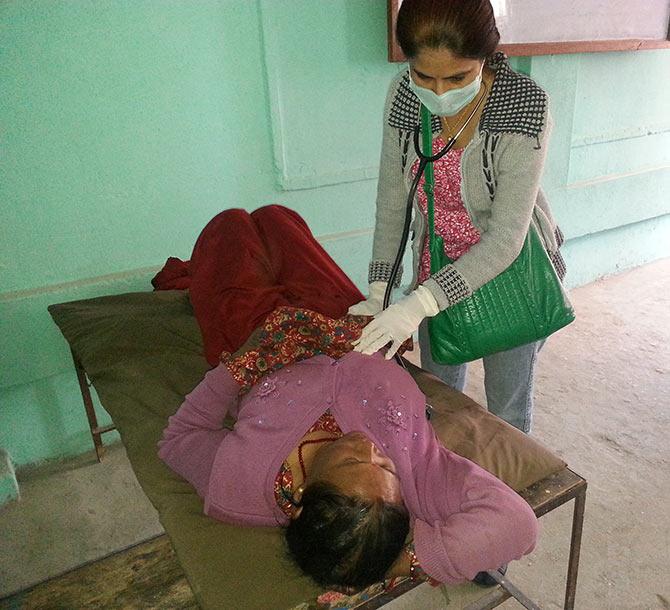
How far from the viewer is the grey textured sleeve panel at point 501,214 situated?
1123 mm

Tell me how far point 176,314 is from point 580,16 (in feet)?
7.56

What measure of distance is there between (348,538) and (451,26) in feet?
2.86

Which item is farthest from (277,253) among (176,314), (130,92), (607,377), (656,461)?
(607,377)

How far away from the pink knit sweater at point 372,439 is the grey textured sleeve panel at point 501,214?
8.7 inches

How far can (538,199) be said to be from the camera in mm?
1308

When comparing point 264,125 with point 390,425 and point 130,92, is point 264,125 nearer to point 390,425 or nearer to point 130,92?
point 130,92

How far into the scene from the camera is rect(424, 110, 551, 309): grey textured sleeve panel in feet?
3.68

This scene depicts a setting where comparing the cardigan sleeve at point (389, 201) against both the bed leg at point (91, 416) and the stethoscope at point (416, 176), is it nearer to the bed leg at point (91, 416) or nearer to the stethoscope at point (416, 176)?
the stethoscope at point (416, 176)

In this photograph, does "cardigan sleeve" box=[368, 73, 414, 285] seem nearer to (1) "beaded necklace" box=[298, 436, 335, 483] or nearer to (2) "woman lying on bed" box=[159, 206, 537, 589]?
(2) "woman lying on bed" box=[159, 206, 537, 589]

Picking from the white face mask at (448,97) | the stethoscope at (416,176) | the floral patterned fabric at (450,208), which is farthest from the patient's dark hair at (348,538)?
the white face mask at (448,97)

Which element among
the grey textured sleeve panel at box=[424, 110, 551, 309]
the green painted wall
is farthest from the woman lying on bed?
the green painted wall

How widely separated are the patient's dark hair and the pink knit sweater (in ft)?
0.22

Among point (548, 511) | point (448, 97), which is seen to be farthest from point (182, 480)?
point (448, 97)

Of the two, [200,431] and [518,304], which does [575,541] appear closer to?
[518,304]
